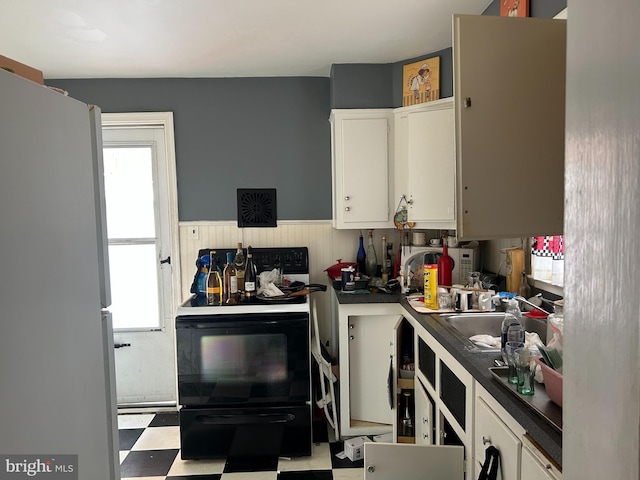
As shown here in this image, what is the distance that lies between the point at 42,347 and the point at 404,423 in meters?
1.84

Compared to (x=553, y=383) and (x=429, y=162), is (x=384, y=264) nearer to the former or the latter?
(x=429, y=162)

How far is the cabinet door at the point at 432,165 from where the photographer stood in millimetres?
2326

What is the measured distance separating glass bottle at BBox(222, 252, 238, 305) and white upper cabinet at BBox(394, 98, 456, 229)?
3.66ft

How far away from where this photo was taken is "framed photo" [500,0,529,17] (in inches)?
64.8

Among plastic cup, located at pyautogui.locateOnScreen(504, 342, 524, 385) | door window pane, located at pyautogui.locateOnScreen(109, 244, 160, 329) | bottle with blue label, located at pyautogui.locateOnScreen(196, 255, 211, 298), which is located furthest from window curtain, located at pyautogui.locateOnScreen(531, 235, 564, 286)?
door window pane, located at pyautogui.locateOnScreen(109, 244, 160, 329)

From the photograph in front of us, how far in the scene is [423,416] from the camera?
192 centimetres

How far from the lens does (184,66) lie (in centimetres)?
262

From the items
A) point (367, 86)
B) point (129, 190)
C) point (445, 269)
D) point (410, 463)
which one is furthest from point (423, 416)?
point (129, 190)

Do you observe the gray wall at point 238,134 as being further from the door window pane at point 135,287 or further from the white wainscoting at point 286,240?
the door window pane at point 135,287

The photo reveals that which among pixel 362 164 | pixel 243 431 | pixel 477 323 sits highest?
pixel 362 164

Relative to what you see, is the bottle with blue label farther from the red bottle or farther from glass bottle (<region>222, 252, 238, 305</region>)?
the red bottle

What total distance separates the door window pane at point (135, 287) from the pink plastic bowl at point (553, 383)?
254cm

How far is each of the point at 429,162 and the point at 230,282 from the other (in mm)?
1355

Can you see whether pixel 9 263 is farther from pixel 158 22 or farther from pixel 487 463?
pixel 158 22
